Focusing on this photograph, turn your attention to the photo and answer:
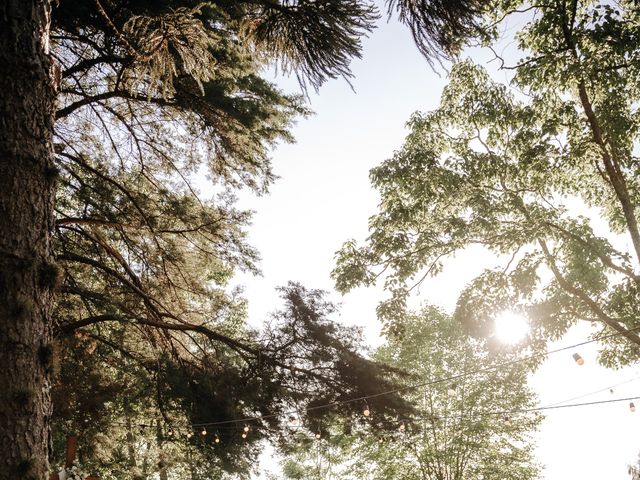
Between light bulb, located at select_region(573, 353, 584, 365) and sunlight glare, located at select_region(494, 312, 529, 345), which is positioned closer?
light bulb, located at select_region(573, 353, 584, 365)

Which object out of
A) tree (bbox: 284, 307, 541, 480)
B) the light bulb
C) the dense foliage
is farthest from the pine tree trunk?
tree (bbox: 284, 307, 541, 480)

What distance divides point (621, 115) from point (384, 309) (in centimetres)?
515

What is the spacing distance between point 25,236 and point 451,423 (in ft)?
50.6

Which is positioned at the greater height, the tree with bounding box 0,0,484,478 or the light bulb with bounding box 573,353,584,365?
the tree with bounding box 0,0,484,478

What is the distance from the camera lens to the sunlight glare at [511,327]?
8516 mm

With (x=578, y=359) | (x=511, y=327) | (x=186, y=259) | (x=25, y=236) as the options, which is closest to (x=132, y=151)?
(x=186, y=259)

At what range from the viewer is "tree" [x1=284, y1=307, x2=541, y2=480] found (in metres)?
13.8

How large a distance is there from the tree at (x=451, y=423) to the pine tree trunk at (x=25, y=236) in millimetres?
12161

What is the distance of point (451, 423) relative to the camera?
1469 cm

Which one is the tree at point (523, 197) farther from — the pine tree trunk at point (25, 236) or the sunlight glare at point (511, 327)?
the pine tree trunk at point (25, 236)

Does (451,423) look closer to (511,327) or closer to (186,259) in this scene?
(511,327)

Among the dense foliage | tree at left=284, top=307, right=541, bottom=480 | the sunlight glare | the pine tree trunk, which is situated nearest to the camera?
the pine tree trunk

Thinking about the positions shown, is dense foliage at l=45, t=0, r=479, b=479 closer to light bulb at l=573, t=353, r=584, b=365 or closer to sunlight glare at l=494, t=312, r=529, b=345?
light bulb at l=573, t=353, r=584, b=365

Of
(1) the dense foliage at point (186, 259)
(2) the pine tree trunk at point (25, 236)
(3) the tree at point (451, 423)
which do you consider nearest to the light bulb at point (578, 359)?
(1) the dense foliage at point (186, 259)
